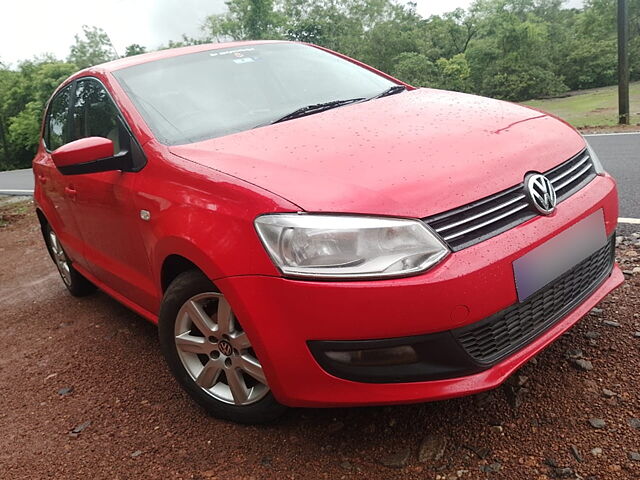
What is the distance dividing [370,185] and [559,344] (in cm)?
133

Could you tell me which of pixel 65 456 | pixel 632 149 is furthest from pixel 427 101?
pixel 632 149

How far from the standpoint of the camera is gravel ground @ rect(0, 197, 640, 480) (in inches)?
75.7

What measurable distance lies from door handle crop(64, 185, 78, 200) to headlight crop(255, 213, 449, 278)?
1.93 metres

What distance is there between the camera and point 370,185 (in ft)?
6.01

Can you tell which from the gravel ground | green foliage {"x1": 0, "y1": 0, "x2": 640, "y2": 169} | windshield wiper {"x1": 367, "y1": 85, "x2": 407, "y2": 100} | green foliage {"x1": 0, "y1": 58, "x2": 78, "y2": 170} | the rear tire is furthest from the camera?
green foliage {"x1": 0, "y1": 58, "x2": 78, "y2": 170}

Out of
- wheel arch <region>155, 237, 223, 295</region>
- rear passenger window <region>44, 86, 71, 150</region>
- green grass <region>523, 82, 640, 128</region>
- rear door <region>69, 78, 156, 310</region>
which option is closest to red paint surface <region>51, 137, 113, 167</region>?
rear door <region>69, 78, 156, 310</region>

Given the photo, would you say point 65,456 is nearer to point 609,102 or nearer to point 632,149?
point 632,149

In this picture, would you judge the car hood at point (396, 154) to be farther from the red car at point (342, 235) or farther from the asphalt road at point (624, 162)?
the asphalt road at point (624, 162)

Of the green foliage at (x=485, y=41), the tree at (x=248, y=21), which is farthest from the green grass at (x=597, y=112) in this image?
the tree at (x=248, y=21)

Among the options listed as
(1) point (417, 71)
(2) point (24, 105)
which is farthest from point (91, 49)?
(1) point (417, 71)

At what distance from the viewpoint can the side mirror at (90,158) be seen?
247 cm

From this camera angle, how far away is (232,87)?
2877 millimetres

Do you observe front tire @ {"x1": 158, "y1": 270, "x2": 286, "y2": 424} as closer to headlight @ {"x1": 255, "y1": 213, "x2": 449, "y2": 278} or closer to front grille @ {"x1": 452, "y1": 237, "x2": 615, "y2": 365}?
headlight @ {"x1": 255, "y1": 213, "x2": 449, "y2": 278}

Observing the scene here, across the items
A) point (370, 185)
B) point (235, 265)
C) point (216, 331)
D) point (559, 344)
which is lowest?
point (559, 344)
